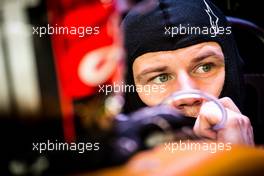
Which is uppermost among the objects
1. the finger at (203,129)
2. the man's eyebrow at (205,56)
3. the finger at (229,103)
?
the man's eyebrow at (205,56)

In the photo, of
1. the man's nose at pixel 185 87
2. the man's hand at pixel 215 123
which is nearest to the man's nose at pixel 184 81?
the man's nose at pixel 185 87

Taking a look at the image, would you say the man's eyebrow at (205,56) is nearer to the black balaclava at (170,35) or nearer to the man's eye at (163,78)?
the black balaclava at (170,35)

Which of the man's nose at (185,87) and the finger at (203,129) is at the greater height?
the man's nose at (185,87)

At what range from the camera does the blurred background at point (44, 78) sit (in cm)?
235

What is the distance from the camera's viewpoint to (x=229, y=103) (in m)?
2.41

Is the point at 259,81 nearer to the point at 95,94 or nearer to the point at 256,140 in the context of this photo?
the point at 256,140

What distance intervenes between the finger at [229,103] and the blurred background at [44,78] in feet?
1.71

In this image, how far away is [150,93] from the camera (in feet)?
7.84


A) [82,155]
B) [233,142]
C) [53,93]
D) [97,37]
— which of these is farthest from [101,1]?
[233,142]

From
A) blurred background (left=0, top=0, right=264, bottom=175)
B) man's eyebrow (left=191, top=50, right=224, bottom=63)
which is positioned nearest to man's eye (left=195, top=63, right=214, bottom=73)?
man's eyebrow (left=191, top=50, right=224, bottom=63)

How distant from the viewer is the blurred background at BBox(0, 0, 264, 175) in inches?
92.4

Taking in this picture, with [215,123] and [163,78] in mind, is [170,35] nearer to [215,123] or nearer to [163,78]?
[163,78]

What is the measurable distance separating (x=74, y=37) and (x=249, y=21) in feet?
2.91

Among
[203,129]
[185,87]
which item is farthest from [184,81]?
[203,129]
